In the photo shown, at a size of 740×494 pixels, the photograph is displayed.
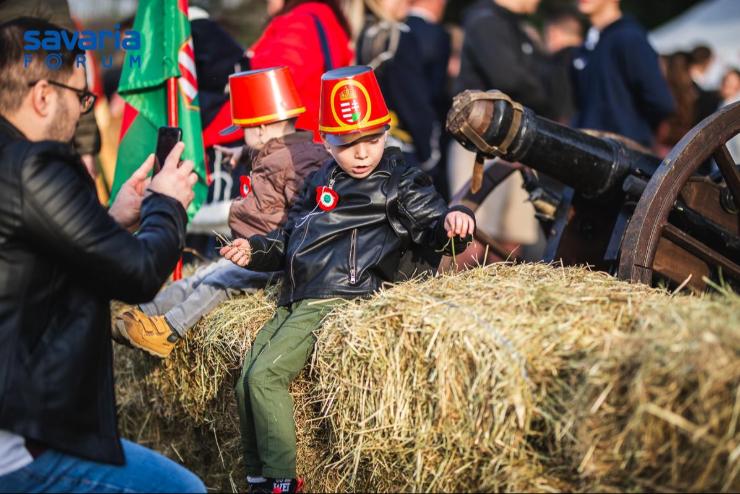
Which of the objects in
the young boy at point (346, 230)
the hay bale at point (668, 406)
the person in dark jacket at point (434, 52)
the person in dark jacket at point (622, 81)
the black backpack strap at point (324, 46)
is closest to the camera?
the hay bale at point (668, 406)

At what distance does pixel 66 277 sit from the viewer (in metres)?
2.80

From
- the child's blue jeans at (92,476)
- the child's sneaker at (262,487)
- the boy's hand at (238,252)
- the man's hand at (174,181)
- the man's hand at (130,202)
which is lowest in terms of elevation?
the child's sneaker at (262,487)

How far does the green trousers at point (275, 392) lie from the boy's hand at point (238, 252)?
349 millimetres

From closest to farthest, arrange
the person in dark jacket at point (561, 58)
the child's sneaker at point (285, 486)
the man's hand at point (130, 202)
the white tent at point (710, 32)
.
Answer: the man's hand at point (130, 202) < the child's sneaker at point (285, 486) < the person in dark jacket at point (561, 58) < the white tent at point (710, 32)

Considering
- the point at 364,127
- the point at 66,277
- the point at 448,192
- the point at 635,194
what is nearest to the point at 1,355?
the point at 66,277

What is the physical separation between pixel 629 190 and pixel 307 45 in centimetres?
244

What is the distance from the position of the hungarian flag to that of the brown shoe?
126 cm

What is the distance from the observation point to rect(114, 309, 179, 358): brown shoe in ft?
14.8

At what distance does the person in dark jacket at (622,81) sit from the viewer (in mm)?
7074

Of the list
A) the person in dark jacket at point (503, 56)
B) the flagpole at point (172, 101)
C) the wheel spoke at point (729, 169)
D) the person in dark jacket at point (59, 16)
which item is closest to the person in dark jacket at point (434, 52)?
the person in dark jacket at point (503, 56)

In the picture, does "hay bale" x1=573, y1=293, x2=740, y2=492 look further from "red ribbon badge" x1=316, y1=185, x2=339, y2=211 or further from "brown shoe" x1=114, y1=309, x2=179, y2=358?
"brown shoe" x1=114, y1=309, x2=179, y2=358

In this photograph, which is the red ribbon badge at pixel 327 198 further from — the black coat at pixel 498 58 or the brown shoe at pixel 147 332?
the black coat at pixel 498 58

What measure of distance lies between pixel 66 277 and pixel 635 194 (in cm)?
272

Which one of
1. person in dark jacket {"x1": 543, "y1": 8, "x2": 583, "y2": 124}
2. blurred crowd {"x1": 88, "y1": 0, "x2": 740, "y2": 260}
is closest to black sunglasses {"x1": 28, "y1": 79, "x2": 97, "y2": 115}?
blurred crowd {"x1": 88, "y1": 0, "x2": 740, "y2": 260}
